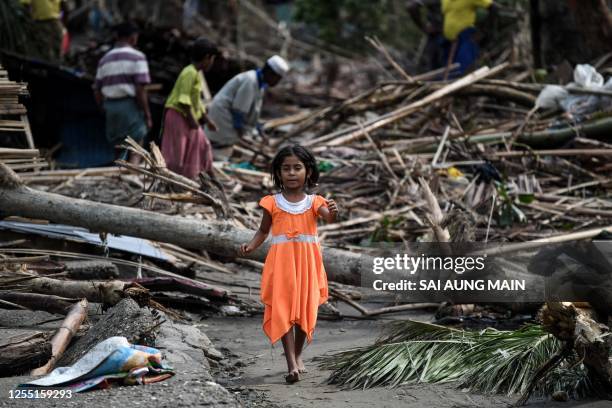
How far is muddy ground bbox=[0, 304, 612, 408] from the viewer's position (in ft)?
12.3

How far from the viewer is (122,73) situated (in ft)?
30.6

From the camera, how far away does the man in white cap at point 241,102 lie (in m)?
9.33

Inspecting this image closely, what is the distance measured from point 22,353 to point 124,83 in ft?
17.9

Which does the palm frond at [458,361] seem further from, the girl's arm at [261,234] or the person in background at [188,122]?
the person in background at [188,122]

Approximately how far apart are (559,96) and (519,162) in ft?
4.35

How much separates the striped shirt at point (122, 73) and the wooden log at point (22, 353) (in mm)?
5298

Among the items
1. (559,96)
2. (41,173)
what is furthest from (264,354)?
(559,96)

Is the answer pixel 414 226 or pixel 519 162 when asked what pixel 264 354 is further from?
pixel 519 162

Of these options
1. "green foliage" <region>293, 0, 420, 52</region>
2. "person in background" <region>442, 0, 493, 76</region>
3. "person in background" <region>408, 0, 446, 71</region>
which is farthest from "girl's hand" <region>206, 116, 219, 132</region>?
"green foliage" <region>293, 0, 420, 52</region>

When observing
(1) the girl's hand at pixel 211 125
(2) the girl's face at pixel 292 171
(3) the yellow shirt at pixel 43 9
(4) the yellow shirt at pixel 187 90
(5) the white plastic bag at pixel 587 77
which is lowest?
(2) the girl's face at pixel 292 171

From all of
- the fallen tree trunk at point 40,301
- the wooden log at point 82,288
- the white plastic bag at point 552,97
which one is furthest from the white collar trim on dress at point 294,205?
the white plastic bag at point 552,97

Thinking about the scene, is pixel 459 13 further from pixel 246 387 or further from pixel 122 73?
pixel 246 387

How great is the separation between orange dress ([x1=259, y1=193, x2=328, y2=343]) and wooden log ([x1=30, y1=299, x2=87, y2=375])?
3.17ft

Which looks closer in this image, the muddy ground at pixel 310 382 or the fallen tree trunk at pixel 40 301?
the muddy ground at pixel 310 382
